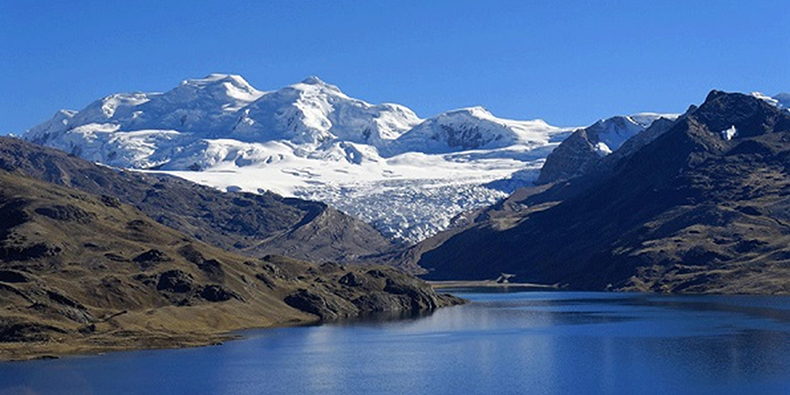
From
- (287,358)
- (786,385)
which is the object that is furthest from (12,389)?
(786,385)

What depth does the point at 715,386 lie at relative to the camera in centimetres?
15500

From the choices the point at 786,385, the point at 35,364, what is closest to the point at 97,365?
the point at 35,364

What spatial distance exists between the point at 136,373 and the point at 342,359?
115 feet

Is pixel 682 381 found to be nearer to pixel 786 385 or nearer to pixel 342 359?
pixel 786 385

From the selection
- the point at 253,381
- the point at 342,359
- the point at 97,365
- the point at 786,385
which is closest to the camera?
the point at 786,385

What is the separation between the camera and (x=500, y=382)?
6378 inches

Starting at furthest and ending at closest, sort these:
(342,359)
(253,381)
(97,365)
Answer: (342,359) < (97,365) < (253,381)

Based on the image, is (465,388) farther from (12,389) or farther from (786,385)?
(12,389)

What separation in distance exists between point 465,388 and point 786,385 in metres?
39.4

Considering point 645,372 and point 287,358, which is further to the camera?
point 287,358

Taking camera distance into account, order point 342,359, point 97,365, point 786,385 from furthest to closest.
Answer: point 342,359, point 97,365, point 786,385

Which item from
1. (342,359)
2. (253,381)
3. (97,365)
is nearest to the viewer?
(253,381)

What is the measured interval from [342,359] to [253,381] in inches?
1168

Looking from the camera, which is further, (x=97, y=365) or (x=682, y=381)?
(x=97, y=365)
